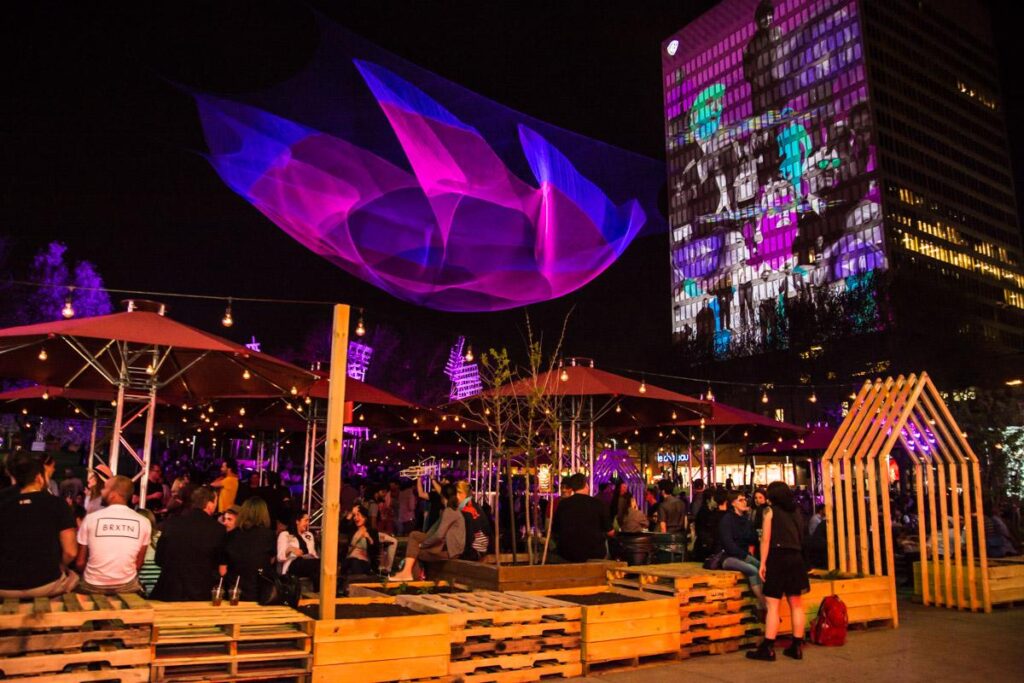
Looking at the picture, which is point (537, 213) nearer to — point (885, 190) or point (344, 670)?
point (344, 670)

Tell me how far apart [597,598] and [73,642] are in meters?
Result: 4.33

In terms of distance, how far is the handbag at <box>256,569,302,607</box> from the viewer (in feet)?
20.4

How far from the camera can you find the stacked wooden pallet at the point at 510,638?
6105 mm

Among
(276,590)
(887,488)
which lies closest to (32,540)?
(276,590)

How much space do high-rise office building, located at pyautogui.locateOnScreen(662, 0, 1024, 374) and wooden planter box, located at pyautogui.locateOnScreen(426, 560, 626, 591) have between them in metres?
72.7

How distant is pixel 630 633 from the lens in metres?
6.80

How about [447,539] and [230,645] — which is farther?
[447,539]

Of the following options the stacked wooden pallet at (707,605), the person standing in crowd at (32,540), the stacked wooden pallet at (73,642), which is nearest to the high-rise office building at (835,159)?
the stacked wooden pallet at (707,605)

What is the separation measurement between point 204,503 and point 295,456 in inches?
1478

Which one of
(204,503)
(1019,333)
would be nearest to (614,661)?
(204,503)

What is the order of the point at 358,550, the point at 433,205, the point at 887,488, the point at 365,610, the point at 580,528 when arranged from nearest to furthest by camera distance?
the point at 365,610 → the point at 580,528 → the point at 887,488 → the point at 358,550 → the point at 433,205

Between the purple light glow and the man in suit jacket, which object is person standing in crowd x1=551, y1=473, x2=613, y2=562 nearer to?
the man in suit jacket

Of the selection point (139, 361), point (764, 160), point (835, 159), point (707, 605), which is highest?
point (764, 160)

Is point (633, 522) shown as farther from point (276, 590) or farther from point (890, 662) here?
point (276, 590)
